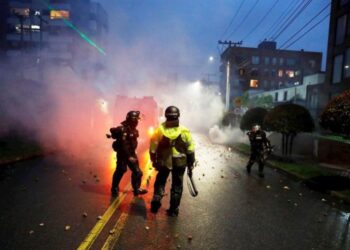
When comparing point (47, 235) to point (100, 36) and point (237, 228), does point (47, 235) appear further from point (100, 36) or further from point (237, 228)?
point (100, 36)

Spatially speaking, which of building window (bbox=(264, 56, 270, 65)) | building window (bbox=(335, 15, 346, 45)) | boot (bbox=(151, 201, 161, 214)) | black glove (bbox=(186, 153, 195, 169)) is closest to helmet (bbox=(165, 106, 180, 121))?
black glove (bbox=(186, 153, 195, 169))

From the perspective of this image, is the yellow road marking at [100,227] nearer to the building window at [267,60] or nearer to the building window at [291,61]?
the building window at [267,60]

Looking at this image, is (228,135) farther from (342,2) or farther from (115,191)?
(115,191)

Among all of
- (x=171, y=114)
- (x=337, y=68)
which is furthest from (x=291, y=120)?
(x=337, y=68)

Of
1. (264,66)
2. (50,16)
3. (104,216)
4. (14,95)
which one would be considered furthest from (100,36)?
(104,216)

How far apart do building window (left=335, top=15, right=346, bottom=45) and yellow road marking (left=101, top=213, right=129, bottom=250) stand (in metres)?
29.1

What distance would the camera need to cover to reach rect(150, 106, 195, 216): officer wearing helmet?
6.30 meters

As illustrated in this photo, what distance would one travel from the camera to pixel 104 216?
607cm

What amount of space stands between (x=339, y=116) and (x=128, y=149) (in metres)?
5.72

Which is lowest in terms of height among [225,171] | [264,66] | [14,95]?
[225,171]

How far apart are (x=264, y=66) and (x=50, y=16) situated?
50.5 m

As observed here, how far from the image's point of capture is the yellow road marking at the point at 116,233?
474 centimetres

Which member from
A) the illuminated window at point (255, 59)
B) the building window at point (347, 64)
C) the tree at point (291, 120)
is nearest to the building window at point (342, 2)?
the building window at point (347, 64)

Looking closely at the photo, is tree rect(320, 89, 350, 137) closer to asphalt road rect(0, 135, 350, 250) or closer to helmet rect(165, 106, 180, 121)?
asphalt road rect(0, 135, 350, 250)
